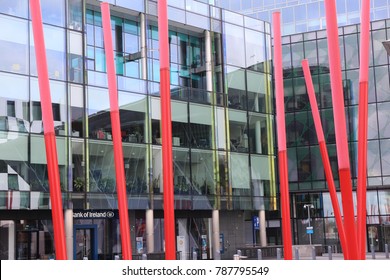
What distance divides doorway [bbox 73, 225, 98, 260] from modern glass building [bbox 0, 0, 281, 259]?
2.5 inches

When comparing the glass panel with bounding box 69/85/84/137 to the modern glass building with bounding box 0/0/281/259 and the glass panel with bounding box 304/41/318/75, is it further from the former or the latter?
the glass panel with bounding box 304/41/318/75

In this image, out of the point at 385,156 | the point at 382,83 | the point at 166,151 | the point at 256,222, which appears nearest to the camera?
the point at 166,151

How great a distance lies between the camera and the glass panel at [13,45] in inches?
1315

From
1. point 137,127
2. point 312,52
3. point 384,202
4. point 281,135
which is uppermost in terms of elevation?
point 312,52

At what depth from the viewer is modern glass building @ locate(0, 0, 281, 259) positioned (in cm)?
3384

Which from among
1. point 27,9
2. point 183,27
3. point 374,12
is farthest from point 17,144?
point 374,12

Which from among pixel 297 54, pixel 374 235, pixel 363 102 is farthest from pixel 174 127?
pixel 363 102

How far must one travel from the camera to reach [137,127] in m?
39.3

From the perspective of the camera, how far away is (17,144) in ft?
109

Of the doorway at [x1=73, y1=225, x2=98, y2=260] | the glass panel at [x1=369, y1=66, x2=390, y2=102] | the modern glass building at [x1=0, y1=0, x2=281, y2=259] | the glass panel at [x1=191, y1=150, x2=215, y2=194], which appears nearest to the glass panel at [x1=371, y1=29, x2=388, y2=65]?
the glass panel at [x1=369, y1=66, x2=390, y2=102]

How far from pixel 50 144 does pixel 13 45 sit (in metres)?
19.2

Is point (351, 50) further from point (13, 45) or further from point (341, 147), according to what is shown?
point (341, 147)

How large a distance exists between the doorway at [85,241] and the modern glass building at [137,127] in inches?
2.5

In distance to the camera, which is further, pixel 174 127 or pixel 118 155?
pixel 174 127
